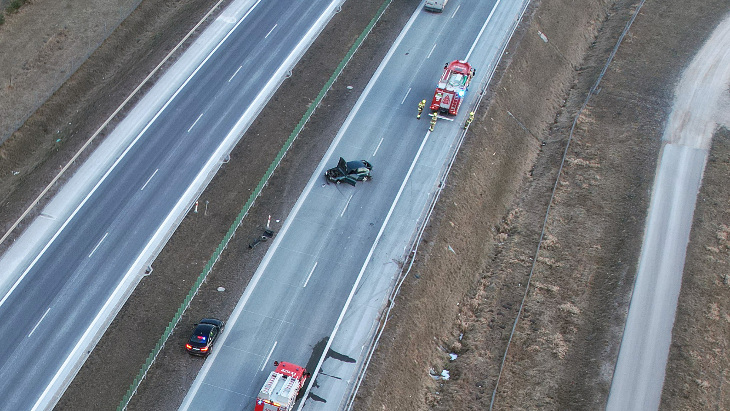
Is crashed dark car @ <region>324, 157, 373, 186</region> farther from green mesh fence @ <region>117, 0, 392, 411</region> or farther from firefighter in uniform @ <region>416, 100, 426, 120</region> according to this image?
firefighter in uniform @ <region>416, 100, 426, 120</region>

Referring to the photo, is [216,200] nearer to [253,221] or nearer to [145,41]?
[253,221]

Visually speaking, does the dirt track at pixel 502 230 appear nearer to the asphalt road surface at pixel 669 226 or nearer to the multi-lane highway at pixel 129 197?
the asphalt road surface at pixel 669 226

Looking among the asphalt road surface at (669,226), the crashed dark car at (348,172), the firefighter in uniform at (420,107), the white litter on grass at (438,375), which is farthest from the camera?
the firefighter in uniform at (420,107)

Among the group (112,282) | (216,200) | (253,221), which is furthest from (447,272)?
(112,282)

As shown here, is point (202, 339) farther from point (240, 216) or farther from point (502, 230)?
point (502, 230)

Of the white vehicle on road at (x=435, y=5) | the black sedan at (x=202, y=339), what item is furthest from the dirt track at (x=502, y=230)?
the white vehicle on road at (x=435, y=5)

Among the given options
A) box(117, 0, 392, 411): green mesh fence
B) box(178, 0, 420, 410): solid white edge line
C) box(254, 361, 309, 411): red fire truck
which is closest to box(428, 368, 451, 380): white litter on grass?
box(254, 361, 309, 411): red fire truck
